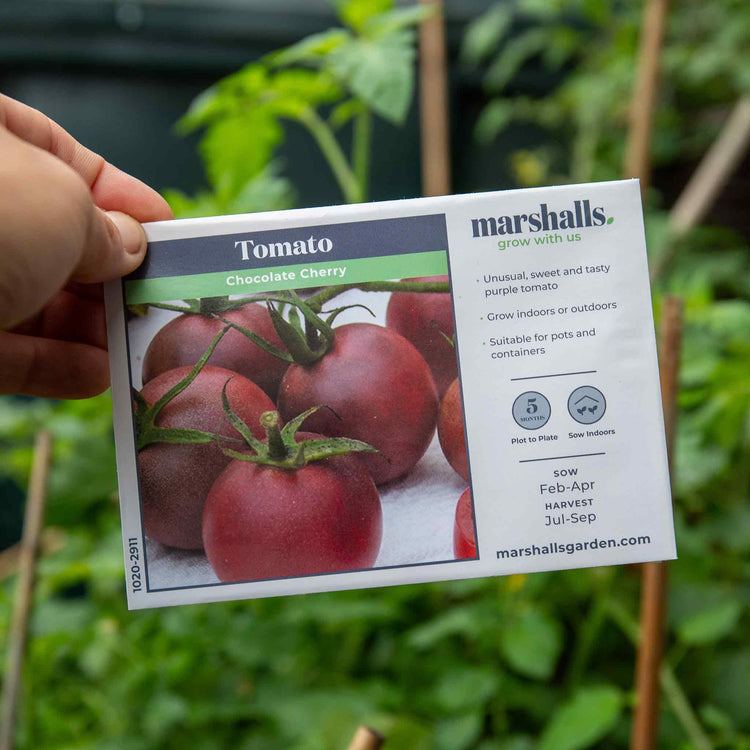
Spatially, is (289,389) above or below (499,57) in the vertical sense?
below

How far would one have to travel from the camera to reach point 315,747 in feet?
2.41

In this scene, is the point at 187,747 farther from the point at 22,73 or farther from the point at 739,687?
the point at 22,73

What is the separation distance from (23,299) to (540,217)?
0.31 meters

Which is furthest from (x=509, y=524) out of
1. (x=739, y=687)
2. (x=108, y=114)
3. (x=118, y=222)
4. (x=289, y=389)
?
(x=108, y=114)

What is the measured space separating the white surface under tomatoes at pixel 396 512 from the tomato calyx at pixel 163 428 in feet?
0.06

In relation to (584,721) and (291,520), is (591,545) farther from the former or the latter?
(584,721)

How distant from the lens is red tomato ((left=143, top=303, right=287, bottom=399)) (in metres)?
0.48

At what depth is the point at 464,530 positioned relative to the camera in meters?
0.48

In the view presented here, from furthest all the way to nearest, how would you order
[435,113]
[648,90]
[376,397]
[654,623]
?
[435,113] → [648,90] → [654,623] → [376,397]

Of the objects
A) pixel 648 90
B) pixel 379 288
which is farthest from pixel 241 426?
pixel 648 90

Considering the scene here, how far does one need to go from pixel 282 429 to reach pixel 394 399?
75 millimetres

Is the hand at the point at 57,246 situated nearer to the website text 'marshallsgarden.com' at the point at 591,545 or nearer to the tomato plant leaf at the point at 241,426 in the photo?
the tomato plant leaf at the point at 241,426

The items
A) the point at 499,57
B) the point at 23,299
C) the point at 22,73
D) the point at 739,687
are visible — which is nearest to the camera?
the point at 23,299

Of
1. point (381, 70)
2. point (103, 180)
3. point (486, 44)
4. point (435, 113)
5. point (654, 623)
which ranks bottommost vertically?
point (654, 623)
